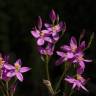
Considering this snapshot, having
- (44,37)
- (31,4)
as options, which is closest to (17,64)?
(44,37)

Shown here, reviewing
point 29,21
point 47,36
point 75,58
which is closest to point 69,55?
point 75,58

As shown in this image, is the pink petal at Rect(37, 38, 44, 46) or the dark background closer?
the pink petal at Rect(37, 38, 44, 46)

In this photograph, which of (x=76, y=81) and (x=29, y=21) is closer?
(x=76, y=81)

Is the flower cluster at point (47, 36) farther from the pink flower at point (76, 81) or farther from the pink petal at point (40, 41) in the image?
the pink flower at point (76, 81)

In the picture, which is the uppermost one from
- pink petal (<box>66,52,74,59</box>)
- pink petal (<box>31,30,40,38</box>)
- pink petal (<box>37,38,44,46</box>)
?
pink petal (<box>31,30,40,38</box>)

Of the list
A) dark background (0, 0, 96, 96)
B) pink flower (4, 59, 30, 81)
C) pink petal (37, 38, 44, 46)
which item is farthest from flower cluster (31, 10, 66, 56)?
dark background (0, 0, 96, 96)

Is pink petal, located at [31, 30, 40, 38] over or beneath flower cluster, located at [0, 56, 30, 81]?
over

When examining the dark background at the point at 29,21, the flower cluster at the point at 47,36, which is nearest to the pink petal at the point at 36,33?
the flower cluster at the point at 47,36

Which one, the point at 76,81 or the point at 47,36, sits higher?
the point at 47,36

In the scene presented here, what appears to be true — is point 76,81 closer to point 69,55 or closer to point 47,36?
point 69,55

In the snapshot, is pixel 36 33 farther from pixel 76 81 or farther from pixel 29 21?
pixel 29 21

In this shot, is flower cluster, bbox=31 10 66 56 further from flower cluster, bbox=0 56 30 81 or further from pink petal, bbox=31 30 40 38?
flower cluster, bbox=0 56 30 81

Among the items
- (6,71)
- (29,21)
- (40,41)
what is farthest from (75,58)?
(29,21)
